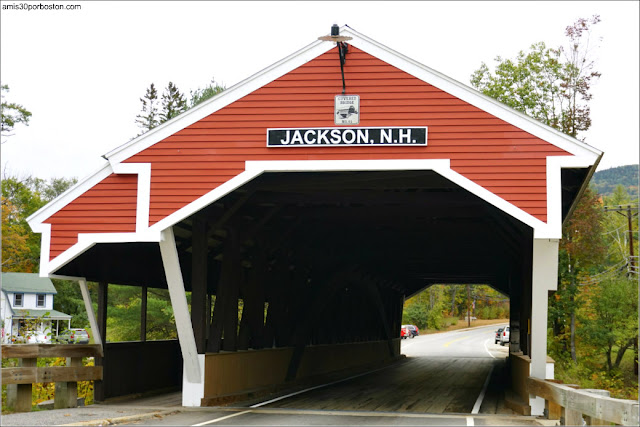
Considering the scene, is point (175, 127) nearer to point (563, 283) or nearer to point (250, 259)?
point (250, 259)

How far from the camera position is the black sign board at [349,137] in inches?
491

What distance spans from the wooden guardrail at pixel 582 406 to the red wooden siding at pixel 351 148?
2.69 meters

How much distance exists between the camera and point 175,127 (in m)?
13.2

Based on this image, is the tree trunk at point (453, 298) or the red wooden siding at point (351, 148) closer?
the red wooden siding at point (351, 148)

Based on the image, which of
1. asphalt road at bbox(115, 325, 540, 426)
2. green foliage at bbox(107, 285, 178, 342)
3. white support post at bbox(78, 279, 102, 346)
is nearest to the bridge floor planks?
asphalt road at bbox(115, 325, 540, 426)

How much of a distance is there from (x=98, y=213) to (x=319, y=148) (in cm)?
384

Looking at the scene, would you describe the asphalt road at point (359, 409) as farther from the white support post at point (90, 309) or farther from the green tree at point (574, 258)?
the green tree at point (574, 258)

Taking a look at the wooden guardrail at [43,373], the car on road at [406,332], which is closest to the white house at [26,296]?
the car on road at [406,332]

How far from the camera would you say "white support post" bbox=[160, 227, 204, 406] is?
12.9 meters

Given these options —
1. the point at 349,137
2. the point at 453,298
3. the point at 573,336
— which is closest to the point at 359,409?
the point at 349,137

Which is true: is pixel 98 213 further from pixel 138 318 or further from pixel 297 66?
pixel 138 318

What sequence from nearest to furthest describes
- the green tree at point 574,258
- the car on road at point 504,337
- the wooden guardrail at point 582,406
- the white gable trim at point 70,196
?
the wooden guardrail at point 582,406 < the white gable trim at point 70,196 < the green tree at point 574,258 < the car on road at point 504,337

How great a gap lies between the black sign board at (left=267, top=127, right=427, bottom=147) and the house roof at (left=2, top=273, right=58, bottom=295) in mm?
42687

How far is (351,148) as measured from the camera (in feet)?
41.3
